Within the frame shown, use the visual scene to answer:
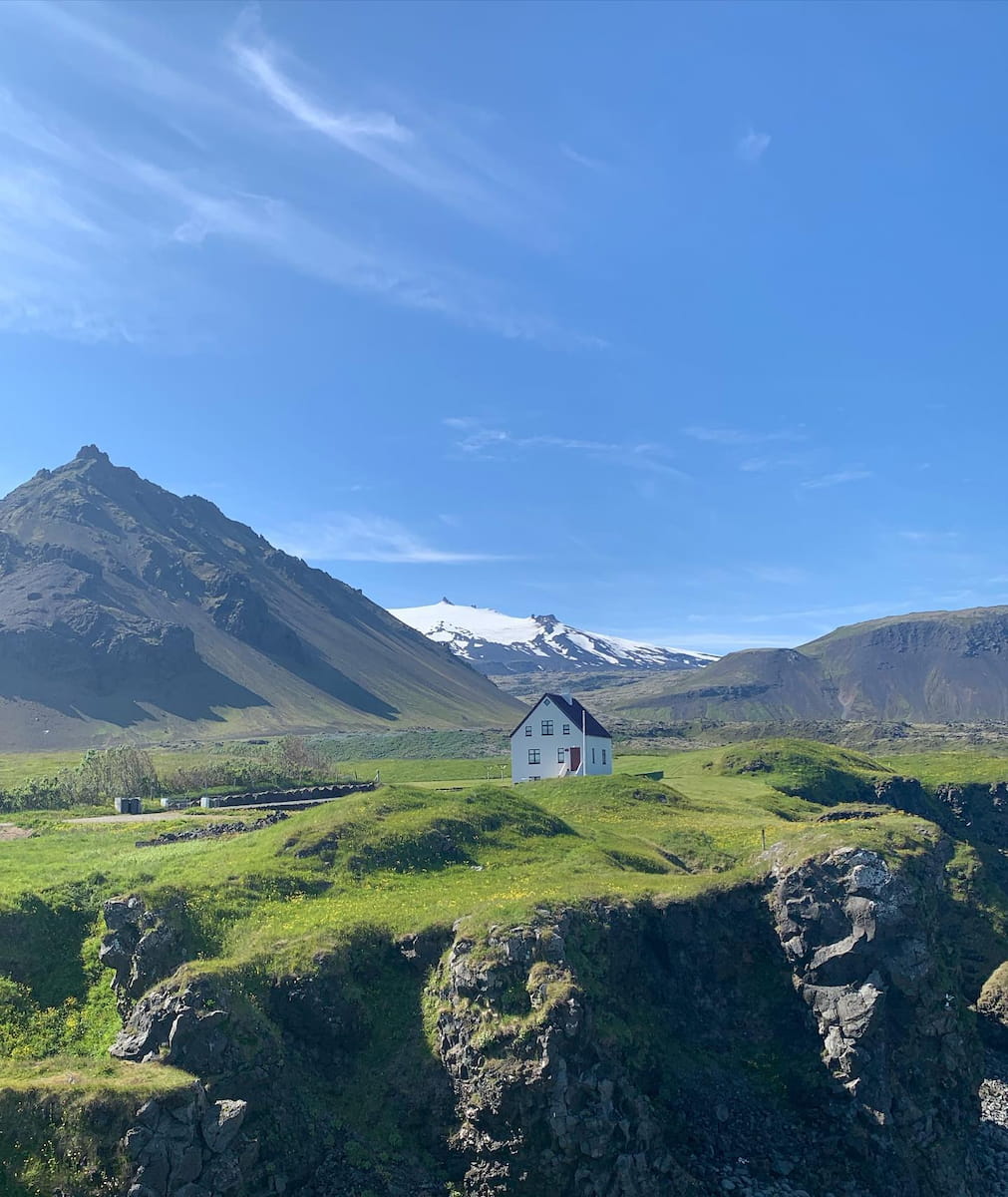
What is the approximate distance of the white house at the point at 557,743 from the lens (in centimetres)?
8188

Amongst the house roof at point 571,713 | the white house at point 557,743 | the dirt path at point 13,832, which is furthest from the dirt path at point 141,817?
the house roof at point 571,713

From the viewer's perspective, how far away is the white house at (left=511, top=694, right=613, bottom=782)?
8188 centimetres

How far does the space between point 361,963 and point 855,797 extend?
72420 millimetres

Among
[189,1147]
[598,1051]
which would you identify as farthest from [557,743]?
[189,1147]

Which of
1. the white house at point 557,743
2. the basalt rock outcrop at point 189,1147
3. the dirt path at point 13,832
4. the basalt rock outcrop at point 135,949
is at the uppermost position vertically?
the white house at point 557,743

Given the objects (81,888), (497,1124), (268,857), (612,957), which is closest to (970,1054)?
(612,957)

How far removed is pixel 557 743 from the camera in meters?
82.8

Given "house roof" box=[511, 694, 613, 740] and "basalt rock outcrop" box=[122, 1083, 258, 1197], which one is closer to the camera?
"basalt rock outcrop" box=[122, 1083, 258, 1197]

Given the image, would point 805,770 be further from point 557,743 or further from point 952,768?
point 952,768

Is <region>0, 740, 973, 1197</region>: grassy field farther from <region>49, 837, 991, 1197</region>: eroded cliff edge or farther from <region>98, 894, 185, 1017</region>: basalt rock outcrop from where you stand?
<region>98, 894, 185, 1017</region>: basalt rock outcrop

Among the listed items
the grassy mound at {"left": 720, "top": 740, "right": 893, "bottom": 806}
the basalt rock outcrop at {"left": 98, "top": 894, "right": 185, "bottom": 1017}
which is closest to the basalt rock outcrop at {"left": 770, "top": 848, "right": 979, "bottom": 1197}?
the basalt rock outcrop at {"left": 98, "top": 894, "right": 185, "bottom": 1017}

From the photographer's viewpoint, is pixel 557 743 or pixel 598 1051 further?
pixel 557 743

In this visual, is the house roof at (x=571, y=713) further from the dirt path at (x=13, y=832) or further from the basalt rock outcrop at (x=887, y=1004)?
the dirt path at (x=13, y=832)

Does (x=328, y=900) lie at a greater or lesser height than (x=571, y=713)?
Result: lesser
